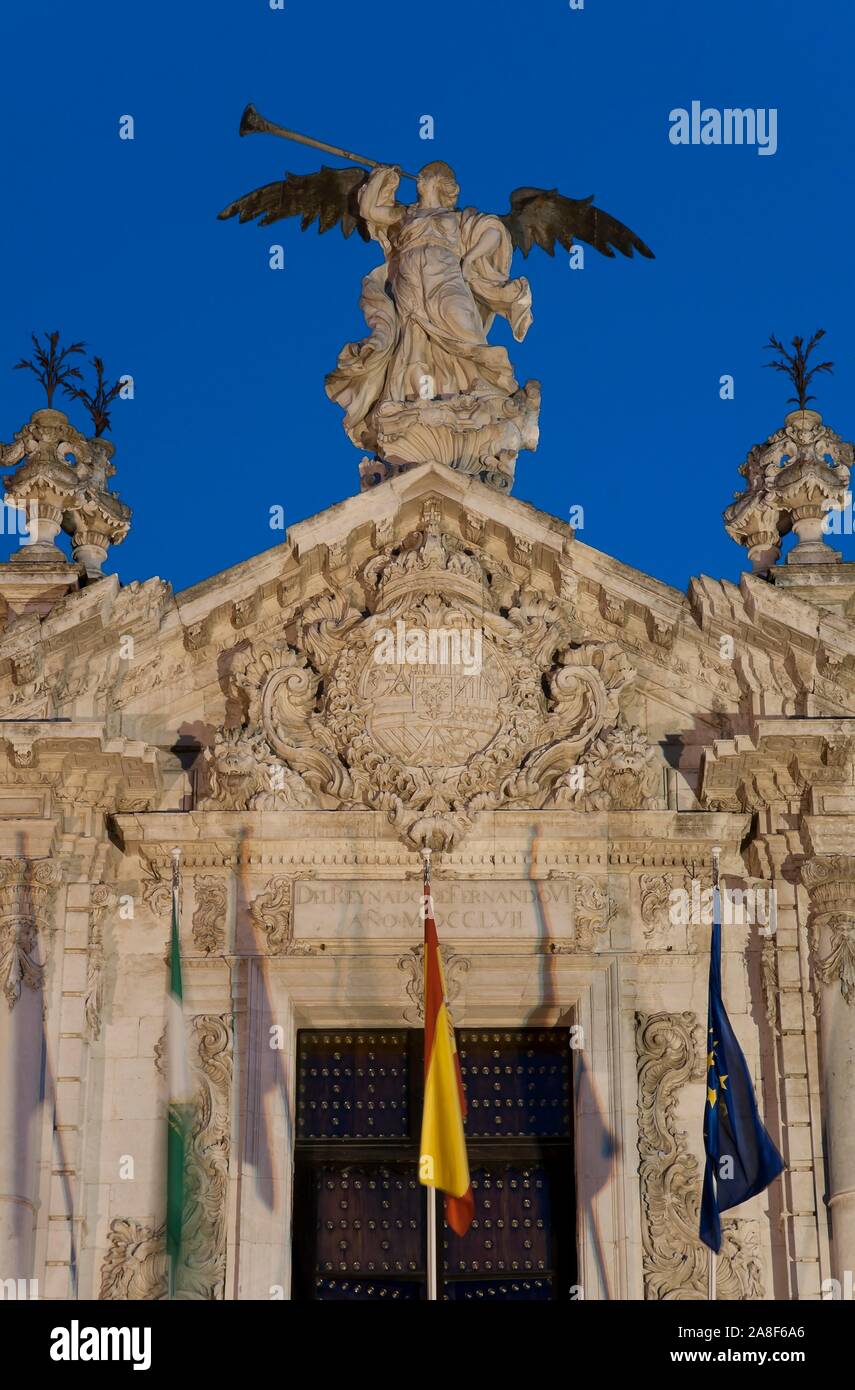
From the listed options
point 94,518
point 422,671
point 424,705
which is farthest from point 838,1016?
point 94,518

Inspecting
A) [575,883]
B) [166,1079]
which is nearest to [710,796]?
[575,883]

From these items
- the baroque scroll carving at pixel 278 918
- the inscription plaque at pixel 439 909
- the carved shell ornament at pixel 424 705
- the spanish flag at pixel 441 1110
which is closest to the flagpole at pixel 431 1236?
the spanish flag at pixel 441 1110

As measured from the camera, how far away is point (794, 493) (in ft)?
66.2

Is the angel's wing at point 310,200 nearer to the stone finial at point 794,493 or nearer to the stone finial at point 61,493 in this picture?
the stone finial at point 61,493

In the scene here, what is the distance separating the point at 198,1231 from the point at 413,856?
3.02m

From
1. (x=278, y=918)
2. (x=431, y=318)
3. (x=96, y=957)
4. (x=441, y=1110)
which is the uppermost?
(x=431, y=318)

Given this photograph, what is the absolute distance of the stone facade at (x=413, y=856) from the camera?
17.8m

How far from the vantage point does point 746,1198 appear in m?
17.0

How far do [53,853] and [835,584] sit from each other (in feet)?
20.0

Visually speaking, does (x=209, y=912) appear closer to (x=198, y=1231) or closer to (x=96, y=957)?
(x=96, y=957)

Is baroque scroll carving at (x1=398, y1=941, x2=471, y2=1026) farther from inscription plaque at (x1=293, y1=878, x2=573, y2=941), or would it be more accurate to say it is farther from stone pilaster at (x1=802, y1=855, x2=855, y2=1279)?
stone pilaster at (x1=802, y1=855, x2=855, y2=1279)

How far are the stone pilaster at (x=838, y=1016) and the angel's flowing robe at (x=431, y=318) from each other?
485 centimetres
